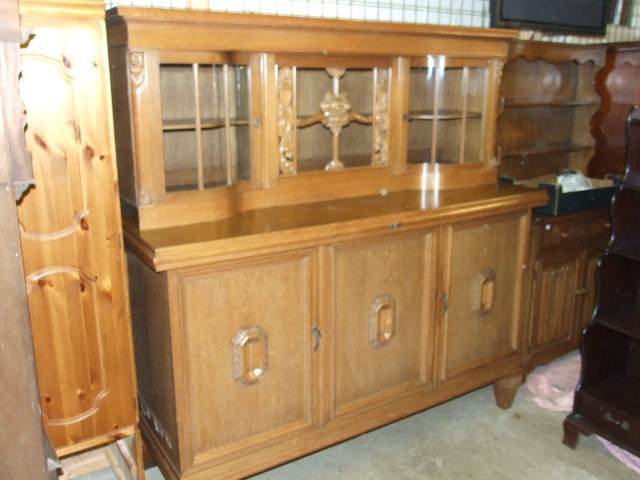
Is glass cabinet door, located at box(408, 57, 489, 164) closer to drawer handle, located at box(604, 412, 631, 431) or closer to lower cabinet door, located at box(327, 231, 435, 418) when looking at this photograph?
lower cabinet door, located at box(327, 231, 435, 418)

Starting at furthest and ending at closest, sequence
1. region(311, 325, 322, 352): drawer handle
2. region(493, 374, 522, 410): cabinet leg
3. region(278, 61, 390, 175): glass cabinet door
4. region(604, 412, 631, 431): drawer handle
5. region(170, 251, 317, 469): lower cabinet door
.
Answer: region(493, 374, 522, 410): cabinet leg → region(604, 412, 631, 431): drawer handle → region(278, 61, 390, 175): glass cabinet door → region(311, 325, 322, 352): drawer handle → region(170, 251, 317, 469): lower cabinet door

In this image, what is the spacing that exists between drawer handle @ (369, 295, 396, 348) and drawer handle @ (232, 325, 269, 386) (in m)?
0.42

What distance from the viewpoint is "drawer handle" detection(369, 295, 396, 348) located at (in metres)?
2.16

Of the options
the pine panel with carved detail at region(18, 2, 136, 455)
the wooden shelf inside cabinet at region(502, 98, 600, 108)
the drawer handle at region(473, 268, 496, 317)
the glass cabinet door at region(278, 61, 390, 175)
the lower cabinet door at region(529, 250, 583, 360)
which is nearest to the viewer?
the pine panel with carved detail at region(18, 2, 136, 455)

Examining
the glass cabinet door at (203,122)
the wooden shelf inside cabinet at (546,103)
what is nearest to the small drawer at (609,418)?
the wooden shelf inside cabinet at (546,103)

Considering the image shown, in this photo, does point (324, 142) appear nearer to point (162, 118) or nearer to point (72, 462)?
point (162, 118)

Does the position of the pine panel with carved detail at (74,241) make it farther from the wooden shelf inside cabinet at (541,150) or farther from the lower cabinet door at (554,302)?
the wooden shelf inside cabinet at (541,150)

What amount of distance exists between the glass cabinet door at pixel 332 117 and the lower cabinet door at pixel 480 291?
17.9 inches

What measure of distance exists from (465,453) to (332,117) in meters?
1.36

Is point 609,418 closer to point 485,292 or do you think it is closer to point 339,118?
point 485,292

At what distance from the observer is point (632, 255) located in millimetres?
2223

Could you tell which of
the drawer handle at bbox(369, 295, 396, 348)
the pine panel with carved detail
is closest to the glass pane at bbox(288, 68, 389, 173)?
the drawer handle at bbox(369, 295, 396, 348)

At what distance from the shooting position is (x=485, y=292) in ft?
8.04

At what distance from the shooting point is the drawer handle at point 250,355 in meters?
1.89
